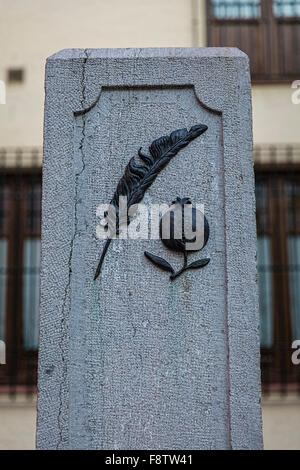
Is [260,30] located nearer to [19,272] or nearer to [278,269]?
[278,269]

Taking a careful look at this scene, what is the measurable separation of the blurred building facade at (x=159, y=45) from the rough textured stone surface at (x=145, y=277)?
3.95 m

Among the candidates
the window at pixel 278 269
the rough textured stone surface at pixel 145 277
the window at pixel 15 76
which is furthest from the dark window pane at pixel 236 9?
the rough textured stone surface at pixel 145 277

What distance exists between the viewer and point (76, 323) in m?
2.82

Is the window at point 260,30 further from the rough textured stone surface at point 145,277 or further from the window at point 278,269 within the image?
the rough textured stone surface at point 145,277

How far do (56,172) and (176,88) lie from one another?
67 centimetres

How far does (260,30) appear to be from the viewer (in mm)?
7641

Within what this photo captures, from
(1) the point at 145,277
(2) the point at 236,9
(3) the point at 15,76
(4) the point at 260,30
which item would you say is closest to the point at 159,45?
(2) the point at 236,9

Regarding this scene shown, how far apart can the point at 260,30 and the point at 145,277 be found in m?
5.56

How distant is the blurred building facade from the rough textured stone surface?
13.0 ft

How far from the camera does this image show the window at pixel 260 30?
24.6ft

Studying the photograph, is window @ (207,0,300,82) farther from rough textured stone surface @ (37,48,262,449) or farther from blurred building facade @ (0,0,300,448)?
rough textured stone surface @ (37,48,262,449)

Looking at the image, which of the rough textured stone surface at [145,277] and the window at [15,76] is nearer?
the rough textured stone surface at [145,277]
